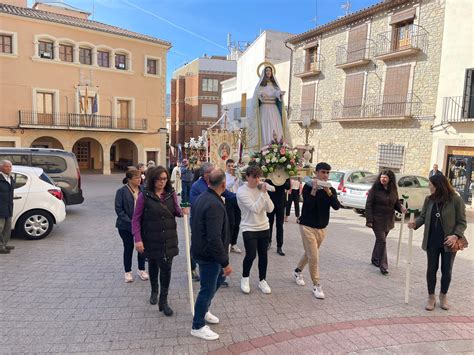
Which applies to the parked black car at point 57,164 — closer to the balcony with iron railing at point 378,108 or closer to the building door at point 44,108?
the building door at point 44,108

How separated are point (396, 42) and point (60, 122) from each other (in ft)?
68.4

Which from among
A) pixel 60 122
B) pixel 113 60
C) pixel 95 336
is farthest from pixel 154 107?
pixel 95 336

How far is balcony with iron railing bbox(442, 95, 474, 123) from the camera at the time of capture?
14.7 metres

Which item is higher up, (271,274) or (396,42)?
(396,42)

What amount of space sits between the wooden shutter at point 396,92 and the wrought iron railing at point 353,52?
1860mm

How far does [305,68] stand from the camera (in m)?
23.5

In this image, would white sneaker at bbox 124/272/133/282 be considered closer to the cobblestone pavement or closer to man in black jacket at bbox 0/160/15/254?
the cobblestone pavement

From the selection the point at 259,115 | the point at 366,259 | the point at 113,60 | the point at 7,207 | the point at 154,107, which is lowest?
the point at 366,259

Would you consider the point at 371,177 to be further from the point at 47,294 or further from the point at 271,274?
the point at 47,294

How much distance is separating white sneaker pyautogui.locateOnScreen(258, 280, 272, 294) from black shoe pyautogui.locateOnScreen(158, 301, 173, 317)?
1335 mm

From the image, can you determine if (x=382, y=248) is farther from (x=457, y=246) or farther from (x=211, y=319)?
(x=211, y=319)

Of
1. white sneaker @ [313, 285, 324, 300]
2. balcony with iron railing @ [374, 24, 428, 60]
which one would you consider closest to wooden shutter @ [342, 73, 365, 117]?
balcony with iron railing @ [374, 24, 428, 60]

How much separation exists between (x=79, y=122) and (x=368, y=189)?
19767 mm

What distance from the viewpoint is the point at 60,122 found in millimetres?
22875
